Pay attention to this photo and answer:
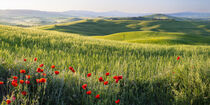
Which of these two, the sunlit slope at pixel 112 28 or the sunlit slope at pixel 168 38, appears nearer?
the sunlit slope at pixel 168 38

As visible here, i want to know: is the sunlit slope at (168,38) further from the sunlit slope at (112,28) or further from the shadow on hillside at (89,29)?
the sunlit slope at (112,28)

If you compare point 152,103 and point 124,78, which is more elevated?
point 124,78

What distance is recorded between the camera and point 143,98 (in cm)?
303

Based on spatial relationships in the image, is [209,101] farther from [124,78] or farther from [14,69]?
[14,69]

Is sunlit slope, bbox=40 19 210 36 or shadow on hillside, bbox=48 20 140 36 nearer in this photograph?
shadow on hillside, bbox=48 20 140 36

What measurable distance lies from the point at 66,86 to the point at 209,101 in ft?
8.97

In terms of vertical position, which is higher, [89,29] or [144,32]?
[89,29]

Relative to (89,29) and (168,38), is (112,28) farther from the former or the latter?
(168,38)

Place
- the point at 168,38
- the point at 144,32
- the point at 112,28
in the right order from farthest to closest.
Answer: the point at 112,28 → the point at 144,32 → the point at 168,38

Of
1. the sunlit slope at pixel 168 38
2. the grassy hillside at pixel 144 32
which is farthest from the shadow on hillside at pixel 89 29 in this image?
the sunlit slope at pixel 168 38

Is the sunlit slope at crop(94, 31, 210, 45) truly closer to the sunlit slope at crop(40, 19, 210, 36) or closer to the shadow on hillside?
the shadow on hillside

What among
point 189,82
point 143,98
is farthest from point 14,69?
point 189,82

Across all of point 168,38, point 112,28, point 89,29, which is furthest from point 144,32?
point 112,28

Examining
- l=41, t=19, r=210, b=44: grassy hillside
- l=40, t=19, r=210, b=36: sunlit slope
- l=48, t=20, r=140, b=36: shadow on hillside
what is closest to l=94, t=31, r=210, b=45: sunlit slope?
l=41, t=19, r=210, b=44: grassy hillside
